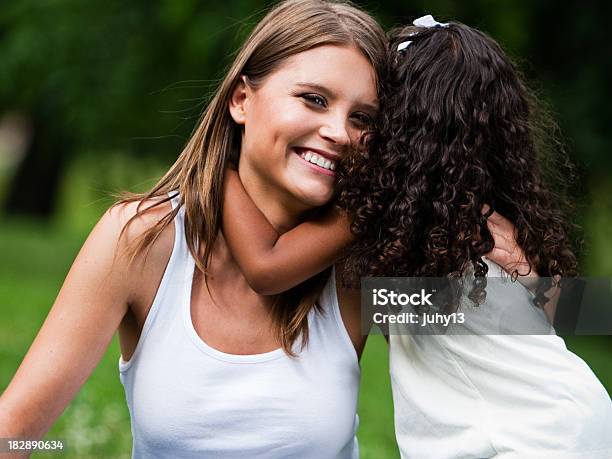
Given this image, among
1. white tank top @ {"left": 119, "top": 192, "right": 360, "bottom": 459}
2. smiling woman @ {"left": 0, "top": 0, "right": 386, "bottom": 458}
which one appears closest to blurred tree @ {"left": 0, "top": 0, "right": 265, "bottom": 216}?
smiling woman @ {"left": 0, "top": 0, "right": 386, "bottom": 458}

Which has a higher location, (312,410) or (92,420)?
(312,410)

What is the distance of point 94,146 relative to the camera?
9164 millimetres

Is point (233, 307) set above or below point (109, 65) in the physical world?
above

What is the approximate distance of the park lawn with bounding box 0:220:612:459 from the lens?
3.94 metres

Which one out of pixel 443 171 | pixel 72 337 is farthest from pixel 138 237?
pixel 443 171

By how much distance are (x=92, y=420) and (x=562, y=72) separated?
5.53 metres

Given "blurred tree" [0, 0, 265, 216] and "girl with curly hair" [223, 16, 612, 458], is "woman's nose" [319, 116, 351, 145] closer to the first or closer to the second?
"girl with curly hair" [223, 16, 612, 458]

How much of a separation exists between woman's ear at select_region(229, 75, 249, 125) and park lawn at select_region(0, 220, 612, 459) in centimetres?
132

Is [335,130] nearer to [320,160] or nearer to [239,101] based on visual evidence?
[320,160]

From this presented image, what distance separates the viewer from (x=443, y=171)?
2328 mm

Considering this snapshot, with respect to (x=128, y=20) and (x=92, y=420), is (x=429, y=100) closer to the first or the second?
(x=92, y=420)

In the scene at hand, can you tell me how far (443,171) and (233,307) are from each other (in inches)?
24.8

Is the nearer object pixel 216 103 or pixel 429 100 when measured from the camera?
pixel 429 100

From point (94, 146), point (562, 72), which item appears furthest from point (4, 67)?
point (562, 72)
